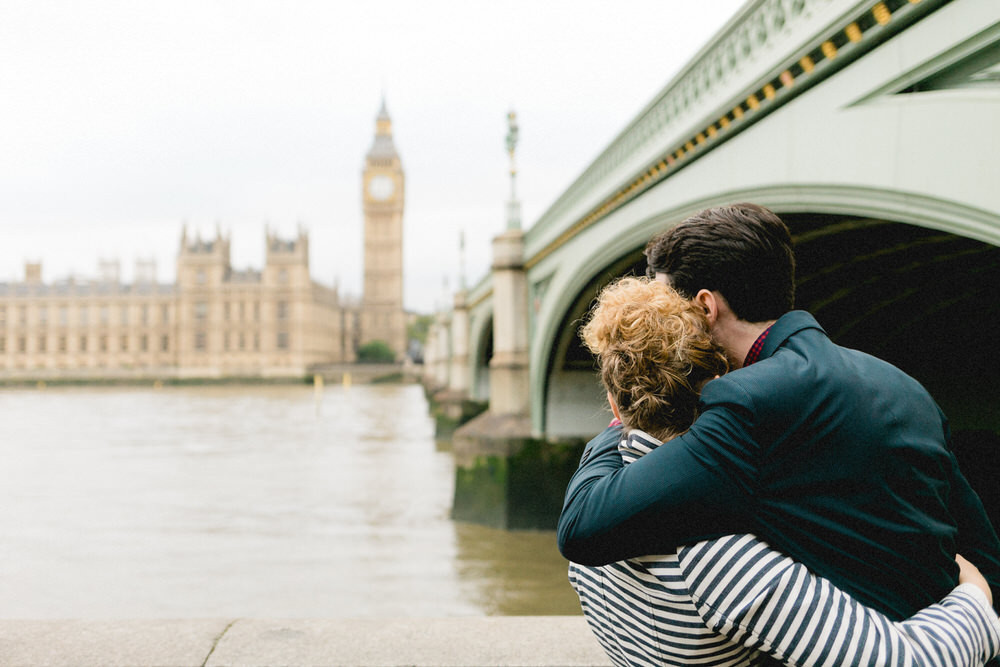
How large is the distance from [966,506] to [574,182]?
863 centimetres

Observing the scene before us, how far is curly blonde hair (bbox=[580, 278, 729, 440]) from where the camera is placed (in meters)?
1.05

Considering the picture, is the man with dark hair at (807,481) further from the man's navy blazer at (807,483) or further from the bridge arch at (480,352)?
the bridge arch at (480,352)

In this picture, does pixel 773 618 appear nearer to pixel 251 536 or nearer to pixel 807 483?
pixel 807 483

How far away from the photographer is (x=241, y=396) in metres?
48.9

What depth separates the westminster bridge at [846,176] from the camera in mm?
2812

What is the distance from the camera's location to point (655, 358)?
3.44 ft

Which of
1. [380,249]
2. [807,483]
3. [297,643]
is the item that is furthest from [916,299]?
[380,249]

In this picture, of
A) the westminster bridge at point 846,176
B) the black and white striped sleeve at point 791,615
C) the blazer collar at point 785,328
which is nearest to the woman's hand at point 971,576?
the black and white striped sleeve at point 791,615

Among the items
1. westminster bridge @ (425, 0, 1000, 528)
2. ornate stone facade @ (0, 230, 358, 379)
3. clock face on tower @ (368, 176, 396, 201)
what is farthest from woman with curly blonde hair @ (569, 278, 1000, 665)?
clock face on tower @ (368, 176, 396, 201)

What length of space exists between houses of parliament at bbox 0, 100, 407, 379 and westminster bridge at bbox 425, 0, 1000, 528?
2436 inches

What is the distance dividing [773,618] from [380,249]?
287 ft

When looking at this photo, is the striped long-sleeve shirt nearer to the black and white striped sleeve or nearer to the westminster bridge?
the black and white striped sleeve

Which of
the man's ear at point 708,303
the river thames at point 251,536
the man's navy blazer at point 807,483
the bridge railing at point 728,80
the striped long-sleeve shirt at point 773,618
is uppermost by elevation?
the bridge railing at point 728,80

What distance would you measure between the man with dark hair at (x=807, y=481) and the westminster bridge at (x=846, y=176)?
1.25 ft
